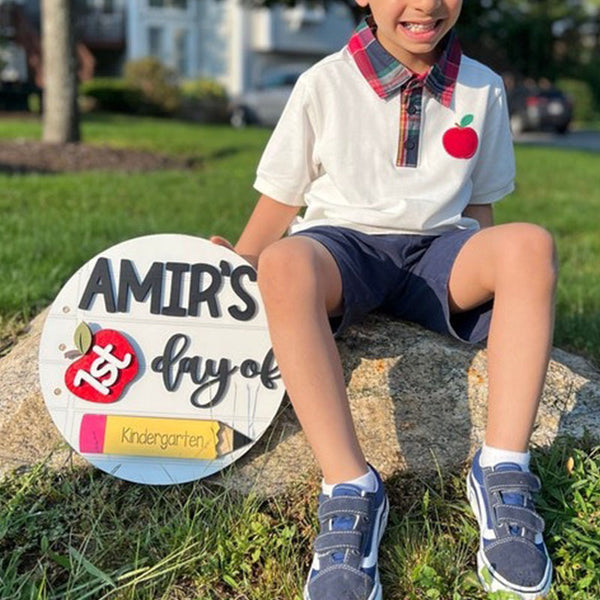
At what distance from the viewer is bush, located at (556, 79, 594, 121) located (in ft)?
103

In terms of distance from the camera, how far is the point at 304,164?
2365mm

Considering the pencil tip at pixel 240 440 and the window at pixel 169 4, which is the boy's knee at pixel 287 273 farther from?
the window at pixel 169 4

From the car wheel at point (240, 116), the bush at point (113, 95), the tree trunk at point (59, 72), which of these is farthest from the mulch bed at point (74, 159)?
the bush at point (113, 95)

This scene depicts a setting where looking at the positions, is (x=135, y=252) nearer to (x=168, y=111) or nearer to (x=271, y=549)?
(x=271, y=549)

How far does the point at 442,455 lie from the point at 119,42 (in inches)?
1097

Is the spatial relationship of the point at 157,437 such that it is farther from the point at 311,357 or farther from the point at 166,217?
the point at 166,217

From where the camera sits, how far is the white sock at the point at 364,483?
184cm

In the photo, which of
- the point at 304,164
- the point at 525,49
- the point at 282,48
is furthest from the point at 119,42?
the point at 304,164

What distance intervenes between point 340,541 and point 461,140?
3.85 ft

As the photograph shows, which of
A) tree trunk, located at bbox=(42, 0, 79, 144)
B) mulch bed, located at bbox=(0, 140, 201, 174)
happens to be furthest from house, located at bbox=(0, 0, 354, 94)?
mulch bed, located at bbox=(0, 140, 201, 174)

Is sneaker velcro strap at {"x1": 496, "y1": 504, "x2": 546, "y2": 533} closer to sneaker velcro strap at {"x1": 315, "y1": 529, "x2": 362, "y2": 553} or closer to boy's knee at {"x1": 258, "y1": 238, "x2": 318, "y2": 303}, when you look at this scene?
sneaker velcro strap at {"x1": 315, "y1": 529, "x2": 362, "y2": 553}

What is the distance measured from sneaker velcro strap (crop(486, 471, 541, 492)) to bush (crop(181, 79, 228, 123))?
849 inches

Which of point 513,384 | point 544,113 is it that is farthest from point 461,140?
point 544,113

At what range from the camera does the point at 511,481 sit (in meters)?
1.84
